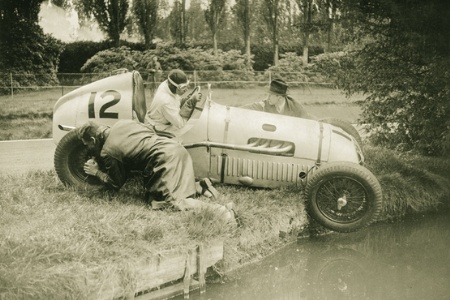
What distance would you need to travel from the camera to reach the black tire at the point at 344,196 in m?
6.72

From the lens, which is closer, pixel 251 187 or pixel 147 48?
pixel 251 187

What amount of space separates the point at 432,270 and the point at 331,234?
1.52 metres

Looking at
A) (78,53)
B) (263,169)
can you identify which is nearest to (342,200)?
(263,169)

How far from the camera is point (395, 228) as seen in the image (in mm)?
8375

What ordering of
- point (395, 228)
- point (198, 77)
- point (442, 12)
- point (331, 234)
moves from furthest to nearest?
point (198, 77), point (442, 12), point (395, 228), point (331, 234)

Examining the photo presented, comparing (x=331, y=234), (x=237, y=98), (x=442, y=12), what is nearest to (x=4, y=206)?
(x=331, y=234)

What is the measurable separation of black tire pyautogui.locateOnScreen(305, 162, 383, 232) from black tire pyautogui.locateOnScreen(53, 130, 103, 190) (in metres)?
2.92

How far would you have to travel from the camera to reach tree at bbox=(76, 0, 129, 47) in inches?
924

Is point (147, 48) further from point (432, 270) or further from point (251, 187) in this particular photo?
point (432, 270)

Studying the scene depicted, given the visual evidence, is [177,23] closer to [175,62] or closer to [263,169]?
[175,62]

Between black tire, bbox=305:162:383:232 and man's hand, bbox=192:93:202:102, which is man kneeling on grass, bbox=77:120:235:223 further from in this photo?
black tire, bbox=305:162:383:232

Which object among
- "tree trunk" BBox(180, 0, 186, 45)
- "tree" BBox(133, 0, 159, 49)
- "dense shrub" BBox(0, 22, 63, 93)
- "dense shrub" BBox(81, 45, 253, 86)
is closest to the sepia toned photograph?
"dense shrub" BBox(0, 22, 63, 93)

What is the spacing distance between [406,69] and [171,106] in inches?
206

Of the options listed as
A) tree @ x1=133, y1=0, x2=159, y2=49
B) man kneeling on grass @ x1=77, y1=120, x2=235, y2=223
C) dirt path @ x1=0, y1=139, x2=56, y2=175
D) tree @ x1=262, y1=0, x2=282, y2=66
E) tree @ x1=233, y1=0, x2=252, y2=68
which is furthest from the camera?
tree @ x1=262, y1=0, x2=282, y2=66
